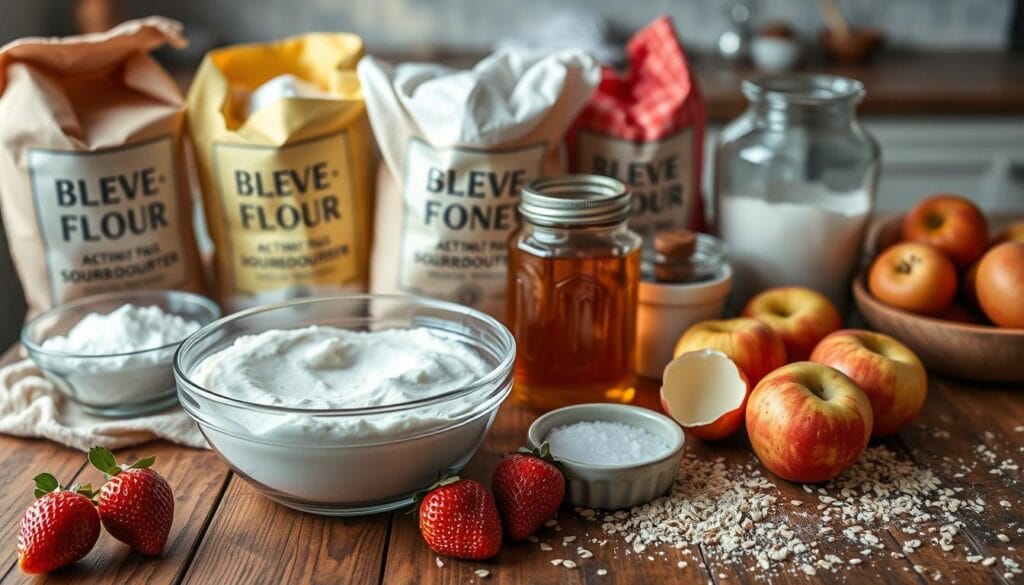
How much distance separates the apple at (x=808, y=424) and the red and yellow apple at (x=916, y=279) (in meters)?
0.27

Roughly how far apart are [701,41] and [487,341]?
6.41ft

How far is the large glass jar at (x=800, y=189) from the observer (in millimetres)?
1336

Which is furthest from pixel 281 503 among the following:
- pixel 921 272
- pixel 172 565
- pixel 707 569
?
pixel 921 272

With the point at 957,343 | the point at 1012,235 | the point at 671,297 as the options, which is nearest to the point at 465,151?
the point at 671,297

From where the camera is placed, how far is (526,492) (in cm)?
88

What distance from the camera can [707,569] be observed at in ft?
2.81

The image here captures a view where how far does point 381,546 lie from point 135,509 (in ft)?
0.69

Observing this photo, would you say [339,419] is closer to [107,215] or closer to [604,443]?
[604,443]

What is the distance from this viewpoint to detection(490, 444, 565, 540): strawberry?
34.6 inches

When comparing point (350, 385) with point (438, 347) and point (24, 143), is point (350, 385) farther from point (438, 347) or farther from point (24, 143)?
point (24, 143)

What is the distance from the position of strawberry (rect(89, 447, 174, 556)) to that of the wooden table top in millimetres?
22

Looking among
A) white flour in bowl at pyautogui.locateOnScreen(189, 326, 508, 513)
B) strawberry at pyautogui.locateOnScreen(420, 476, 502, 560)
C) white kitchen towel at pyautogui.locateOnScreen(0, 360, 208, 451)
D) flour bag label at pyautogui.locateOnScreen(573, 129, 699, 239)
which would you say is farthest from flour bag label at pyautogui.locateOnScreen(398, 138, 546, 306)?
strawberry at pyautogui.locateOnScreen(420, 476, 502, 560)

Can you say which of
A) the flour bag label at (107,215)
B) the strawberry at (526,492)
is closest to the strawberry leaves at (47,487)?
the strawberry at (526,492)

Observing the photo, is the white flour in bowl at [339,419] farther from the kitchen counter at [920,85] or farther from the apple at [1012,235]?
the kitchen counter at [920,85]
